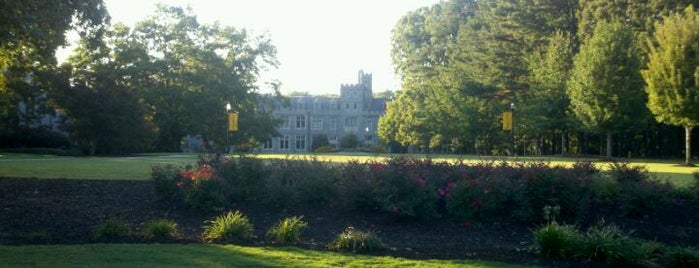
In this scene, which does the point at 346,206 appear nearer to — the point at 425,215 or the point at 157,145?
the point at 425,215

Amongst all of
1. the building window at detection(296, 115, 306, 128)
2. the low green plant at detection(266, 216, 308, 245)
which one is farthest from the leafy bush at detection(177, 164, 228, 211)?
the building window at detection(296, 115, 306, 128)

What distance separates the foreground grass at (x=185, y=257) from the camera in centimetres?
764

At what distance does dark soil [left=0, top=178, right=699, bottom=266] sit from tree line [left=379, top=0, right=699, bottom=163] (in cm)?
2748

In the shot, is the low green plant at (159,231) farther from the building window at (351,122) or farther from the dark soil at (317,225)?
the building window at (351,122)

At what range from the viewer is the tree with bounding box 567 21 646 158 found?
40688mm

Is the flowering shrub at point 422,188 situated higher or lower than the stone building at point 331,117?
lower

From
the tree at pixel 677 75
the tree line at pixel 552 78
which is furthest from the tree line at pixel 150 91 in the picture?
the tree at pixel 677 75

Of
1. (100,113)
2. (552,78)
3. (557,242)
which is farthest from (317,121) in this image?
(557,242)

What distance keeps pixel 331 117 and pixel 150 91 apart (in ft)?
158

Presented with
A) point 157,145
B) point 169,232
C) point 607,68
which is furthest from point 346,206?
point 157,145

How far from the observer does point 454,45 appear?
62.1 metres

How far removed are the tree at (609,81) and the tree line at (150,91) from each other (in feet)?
94.3

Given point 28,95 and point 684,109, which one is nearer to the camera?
point 684,109

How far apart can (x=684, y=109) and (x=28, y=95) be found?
41.3 m
